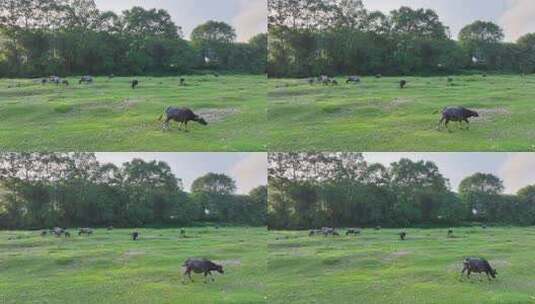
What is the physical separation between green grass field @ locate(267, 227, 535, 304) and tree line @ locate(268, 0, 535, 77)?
60.5 feet

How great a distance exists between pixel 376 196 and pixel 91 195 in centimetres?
2702

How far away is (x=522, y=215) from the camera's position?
79.9 meters

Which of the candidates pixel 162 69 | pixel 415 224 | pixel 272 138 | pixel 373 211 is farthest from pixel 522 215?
pixel 272 138

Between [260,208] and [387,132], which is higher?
[387,132]

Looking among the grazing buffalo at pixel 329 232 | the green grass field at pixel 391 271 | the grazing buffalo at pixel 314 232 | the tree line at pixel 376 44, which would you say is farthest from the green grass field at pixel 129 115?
the grazing buffalo at pixel 329 232

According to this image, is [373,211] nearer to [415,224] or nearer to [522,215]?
[415,224]

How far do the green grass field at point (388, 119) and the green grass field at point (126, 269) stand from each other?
7.45 meters

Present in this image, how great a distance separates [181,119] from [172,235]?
17391 mm

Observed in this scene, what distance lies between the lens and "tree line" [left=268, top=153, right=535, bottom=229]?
158 ft

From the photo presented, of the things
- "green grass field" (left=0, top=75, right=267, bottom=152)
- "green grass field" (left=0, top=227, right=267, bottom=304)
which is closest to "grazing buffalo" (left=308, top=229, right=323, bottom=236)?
"green grass field" (left=0, top=227, right=267, bottom=304)

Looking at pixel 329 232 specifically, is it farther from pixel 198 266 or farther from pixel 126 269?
pixel 198 266

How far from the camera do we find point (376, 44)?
72688 mm

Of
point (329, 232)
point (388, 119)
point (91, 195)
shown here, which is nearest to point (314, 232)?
point (329, 232)

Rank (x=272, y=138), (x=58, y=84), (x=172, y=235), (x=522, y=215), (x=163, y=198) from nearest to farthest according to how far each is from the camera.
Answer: (x=272, y=138), (x=172, y=235), (x=58, y=84), (x=163, y=198), (x=522, y=215)
